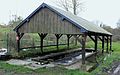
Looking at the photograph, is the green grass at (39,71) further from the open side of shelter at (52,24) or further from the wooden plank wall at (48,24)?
the wooden plank wall at (48,24)

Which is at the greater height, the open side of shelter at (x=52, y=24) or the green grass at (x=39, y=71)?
the open side of shelter at (x=52, y=24)

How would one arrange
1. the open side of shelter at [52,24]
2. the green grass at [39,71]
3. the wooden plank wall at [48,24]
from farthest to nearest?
the wooden plank wall at [48,24] → the open side of shelter at [52,24] → the green grass at [39,71]

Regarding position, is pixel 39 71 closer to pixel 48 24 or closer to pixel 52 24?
pixel 52 24

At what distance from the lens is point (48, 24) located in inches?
621

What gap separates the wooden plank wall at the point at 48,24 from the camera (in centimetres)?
1479

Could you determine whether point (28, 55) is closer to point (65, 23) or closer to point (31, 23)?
point (31, 23)

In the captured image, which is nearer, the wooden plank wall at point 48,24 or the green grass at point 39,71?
the green grass at point 39,71

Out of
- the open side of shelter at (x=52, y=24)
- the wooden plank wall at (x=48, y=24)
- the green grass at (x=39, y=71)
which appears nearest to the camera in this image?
the green grass at (x=39, y=71)

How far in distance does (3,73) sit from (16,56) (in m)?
5.33

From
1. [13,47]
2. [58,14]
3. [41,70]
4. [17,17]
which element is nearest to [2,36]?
[13,47]

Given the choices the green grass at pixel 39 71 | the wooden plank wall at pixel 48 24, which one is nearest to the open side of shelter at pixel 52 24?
the wooden plank wall at pixel 48 24

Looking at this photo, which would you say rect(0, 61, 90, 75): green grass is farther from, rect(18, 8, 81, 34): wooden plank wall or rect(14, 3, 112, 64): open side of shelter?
rect(18, 8, 81, 34): wooden plank wall

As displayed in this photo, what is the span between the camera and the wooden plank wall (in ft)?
48.5

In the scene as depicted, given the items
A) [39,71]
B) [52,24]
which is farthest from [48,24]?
[39,71]
